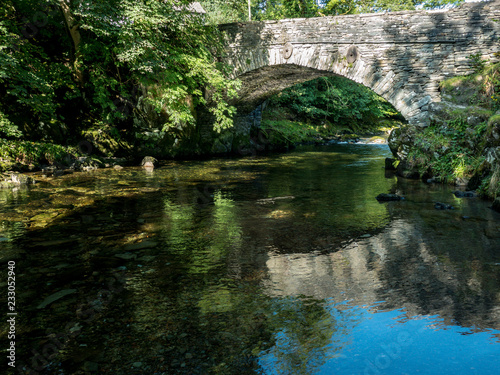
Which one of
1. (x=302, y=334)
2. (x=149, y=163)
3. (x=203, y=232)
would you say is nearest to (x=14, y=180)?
(x=149, y=163)

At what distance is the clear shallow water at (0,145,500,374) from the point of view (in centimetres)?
254

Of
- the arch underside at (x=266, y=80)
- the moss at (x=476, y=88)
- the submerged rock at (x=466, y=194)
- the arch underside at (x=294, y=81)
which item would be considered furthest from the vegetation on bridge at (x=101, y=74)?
the submerged rock at (x=466, y=194)

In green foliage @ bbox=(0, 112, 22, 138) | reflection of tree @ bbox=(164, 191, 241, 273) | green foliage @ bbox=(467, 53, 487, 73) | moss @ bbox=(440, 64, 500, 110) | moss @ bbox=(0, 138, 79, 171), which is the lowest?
reflection of tree @ bbox=(164, 191, 241, 273)

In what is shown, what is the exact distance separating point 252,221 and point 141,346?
361cm

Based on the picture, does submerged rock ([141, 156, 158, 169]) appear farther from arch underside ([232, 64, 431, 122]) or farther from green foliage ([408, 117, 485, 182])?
green foliage ([408, 117, 485, 182])

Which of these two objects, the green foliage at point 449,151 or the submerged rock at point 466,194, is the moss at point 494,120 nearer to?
the green foliage at point 449,151

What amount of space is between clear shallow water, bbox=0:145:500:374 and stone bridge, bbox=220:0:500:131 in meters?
4.73

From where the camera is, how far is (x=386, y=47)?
429 inches

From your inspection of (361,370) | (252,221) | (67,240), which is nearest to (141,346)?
(361,370)

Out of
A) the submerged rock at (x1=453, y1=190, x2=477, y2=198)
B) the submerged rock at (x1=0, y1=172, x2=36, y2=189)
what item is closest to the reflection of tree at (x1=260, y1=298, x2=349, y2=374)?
the submerged rock at (x1=453, y1=190, x2=477, y2=198)

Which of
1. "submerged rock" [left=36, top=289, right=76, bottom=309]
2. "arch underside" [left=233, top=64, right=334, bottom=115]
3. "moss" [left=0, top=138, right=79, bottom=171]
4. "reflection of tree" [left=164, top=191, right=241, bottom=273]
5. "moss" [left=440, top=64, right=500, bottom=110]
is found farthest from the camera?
"arch underside" [left=233, top=64, right=334, bottom=115]

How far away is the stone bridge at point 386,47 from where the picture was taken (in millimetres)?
9977

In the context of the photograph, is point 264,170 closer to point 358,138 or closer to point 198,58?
point 198,58

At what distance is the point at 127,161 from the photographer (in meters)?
13.0
